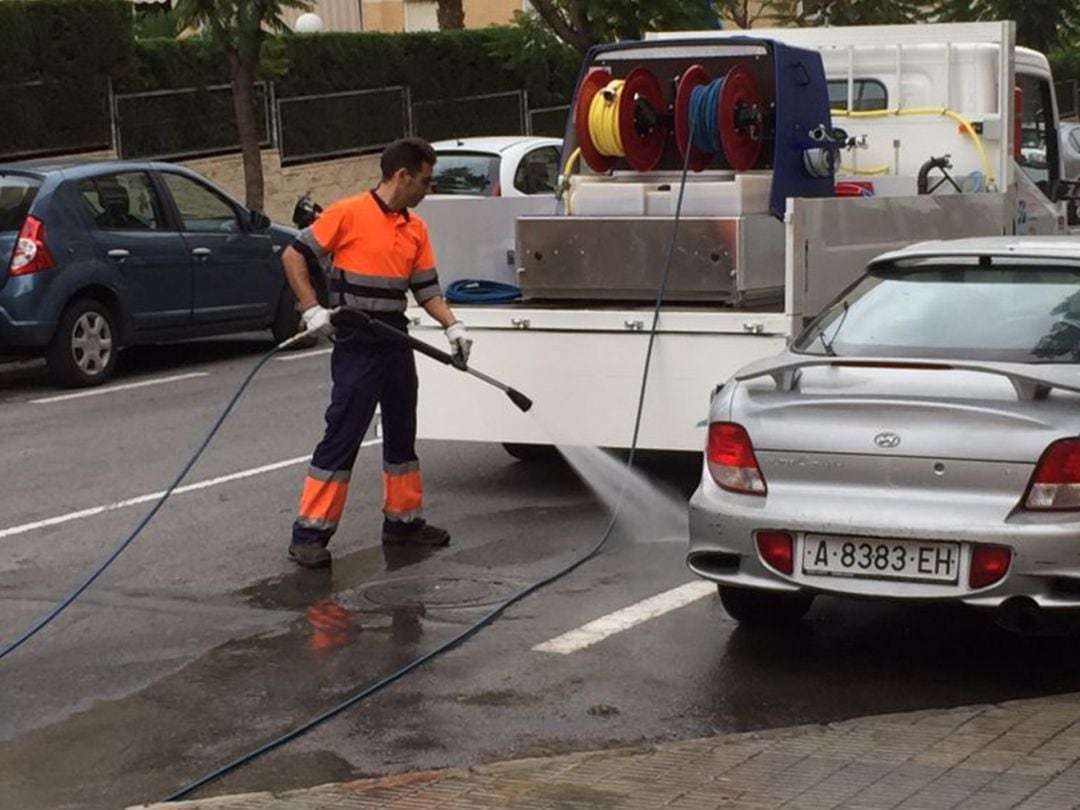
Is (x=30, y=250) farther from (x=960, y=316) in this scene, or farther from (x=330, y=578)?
(x=960, y=316)

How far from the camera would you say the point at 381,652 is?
25.6 feet

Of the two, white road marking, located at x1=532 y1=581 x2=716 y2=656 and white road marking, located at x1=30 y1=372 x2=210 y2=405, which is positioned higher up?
white road marking, located at x1=532 y1=581 x2=716 y2=656

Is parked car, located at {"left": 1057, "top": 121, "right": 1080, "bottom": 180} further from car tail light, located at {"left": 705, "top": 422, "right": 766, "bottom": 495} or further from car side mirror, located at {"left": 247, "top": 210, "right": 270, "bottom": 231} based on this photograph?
car tail light, located at {"left": 705, "top": 422, "right": 766, "bottom": 495}

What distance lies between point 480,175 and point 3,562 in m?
9.31

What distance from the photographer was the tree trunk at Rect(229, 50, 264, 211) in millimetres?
25016

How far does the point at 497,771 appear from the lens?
20.1ft

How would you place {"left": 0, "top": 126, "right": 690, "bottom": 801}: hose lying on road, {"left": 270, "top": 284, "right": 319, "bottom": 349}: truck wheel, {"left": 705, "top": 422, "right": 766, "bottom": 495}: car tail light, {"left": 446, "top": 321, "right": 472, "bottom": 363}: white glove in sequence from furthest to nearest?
{"left": 270, "top": 284, "right": 319, "bottom": 349}: truck wheel
{"left": 446, "top": 321, "right": 472, "bottom": 363}: white glove
{"left": 705, "top": 422, "right": 766, "bottom": 495}: car tail light
{"left": 0, "top": 126, "right": 690, "bottom": 801}: hose lying on road

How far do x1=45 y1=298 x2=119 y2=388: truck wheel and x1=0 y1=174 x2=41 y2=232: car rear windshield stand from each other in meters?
0.76

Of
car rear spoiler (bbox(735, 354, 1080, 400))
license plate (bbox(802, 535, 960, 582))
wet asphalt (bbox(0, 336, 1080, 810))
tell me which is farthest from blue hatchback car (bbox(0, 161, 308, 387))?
license plate (bbox(802, 535, 960, 582))

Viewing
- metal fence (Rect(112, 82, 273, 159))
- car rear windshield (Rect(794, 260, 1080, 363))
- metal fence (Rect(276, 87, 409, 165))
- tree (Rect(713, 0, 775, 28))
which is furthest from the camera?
metal fence (Rect(276, 87, 409, 165))

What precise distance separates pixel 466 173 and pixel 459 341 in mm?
9062

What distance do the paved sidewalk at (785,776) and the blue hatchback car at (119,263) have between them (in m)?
10.2

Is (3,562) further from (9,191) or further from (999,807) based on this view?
(9,191)

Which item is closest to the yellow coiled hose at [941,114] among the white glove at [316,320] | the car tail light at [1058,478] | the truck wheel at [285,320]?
the white glove at [316,320]
